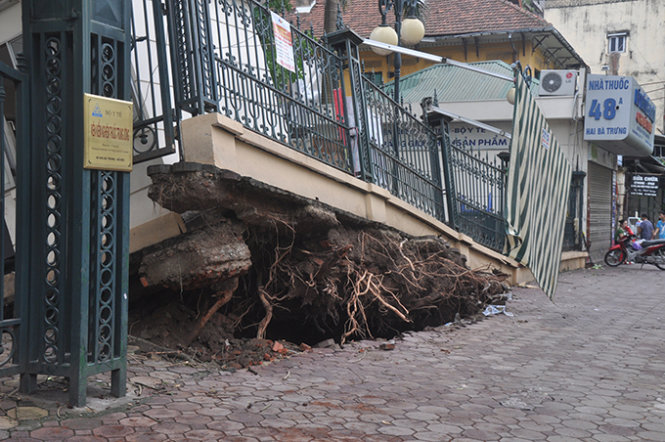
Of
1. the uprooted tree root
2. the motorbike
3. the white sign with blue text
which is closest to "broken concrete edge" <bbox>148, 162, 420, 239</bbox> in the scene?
the uprooted tree root

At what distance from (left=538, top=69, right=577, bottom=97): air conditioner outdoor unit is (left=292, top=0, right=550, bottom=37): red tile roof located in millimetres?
7706

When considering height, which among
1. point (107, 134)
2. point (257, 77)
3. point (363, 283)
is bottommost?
point (363, 283)

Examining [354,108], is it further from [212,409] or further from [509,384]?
[212,409]

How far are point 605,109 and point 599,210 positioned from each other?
15.3 ft

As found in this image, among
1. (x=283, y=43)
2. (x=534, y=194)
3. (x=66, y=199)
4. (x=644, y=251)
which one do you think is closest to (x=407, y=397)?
(x=66, y=199)

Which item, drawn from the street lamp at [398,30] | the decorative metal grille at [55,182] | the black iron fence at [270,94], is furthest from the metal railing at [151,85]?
the street lamp at [398,30]

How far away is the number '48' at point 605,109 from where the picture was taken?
20.6m

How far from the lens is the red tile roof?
95.4 ft

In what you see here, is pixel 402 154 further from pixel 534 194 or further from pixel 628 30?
pixel 628 30

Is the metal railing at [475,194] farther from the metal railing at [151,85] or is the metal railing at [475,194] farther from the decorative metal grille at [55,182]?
the decorative metal grille at [55,182]

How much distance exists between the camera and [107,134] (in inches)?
165

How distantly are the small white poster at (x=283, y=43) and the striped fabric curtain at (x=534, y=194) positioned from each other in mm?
2392

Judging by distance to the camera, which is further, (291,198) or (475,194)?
(475,194)

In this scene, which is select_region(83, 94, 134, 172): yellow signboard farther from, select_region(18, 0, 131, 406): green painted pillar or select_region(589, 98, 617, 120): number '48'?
select_region(589, 98, 617, 120): number '48'
